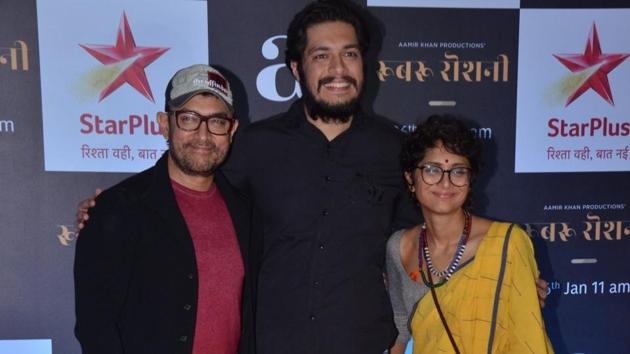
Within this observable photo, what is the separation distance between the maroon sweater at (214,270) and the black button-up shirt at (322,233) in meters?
0.28

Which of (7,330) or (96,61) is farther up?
(96,61)

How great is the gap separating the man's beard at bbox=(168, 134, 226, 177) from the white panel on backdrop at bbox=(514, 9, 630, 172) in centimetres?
195

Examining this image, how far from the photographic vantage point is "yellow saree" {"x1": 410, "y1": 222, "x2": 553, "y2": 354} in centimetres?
157

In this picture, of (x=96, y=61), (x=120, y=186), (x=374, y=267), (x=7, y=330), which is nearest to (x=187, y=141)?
(x=120, y=186)

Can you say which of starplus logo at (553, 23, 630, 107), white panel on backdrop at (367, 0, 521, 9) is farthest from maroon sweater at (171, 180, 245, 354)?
starplus logo at (553, 23, 630, 107)

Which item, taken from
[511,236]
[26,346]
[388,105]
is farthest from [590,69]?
[26,346]

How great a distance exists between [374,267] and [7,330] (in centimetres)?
207

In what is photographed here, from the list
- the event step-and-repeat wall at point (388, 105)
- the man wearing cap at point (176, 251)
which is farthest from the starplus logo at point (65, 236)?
the man wearing cap at point (176, 251)

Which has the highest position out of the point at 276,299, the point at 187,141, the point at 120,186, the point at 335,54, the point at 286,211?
the point at 335,54

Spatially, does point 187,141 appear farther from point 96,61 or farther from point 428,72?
point 428,72

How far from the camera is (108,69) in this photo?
285 centimetres

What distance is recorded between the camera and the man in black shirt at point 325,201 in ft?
6.54

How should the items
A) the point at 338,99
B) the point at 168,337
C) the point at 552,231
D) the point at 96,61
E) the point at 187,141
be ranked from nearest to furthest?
1. the point at 168,337
2. the point at 187,141
3. the point at 338,99
4. the point at 96,61
5. the point at 552,231

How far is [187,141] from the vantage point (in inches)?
68.2
